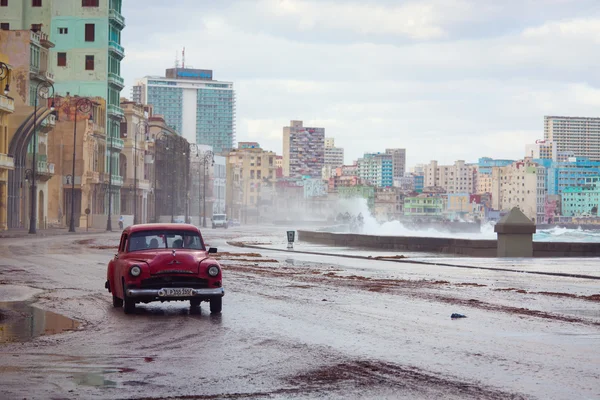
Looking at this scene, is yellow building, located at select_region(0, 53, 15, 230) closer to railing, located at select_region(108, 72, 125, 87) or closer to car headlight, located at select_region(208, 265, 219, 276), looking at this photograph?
railing, located at select_region(108, 72, 125, 87)

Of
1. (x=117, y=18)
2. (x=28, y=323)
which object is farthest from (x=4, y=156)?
(x=28, y=323)

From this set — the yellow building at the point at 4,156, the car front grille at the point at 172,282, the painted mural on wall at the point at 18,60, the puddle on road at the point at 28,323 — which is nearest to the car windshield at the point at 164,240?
the car front grille at the point at 172,282

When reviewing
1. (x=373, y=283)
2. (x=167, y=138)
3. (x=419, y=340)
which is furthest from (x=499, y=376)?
(x=167, y=138)

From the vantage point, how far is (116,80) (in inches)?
4692

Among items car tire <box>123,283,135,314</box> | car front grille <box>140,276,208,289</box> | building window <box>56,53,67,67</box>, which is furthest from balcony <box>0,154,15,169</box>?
car front grille <box>140,276,208,289</box>

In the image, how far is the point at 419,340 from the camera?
13.3 meters

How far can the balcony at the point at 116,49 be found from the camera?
386ft

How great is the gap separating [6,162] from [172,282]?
69.6m

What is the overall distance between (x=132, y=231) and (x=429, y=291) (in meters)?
6.90

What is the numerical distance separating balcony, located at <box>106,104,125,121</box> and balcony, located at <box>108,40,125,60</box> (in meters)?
6.07

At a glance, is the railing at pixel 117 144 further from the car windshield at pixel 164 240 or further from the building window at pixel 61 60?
the car windshield at pixel 164 240

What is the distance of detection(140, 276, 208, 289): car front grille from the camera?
1677 cm

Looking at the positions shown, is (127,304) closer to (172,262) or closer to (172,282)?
(172,282)

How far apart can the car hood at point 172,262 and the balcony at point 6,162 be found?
67.7 meters
